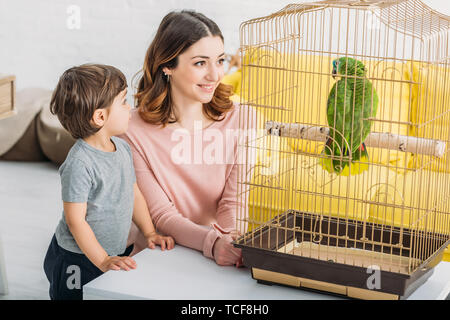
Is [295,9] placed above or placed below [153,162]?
above

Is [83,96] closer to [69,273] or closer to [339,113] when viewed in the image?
[69,273]

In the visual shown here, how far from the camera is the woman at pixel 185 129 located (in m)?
1.45

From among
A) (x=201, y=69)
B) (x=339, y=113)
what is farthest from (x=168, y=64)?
(x=339, y=113)

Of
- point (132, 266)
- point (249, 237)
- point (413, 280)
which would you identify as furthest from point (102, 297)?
point (413, 280)

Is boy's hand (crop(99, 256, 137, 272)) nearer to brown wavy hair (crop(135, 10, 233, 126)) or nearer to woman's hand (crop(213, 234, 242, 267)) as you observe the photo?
woman's hand (crop(213, 234, 242, 267))

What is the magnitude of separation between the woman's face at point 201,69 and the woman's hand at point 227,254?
1.30ft

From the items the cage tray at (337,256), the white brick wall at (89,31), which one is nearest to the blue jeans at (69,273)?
the cage tray at (337,256)

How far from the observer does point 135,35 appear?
11.2 ft

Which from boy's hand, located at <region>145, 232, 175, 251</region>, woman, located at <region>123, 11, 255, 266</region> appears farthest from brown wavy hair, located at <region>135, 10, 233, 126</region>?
boy's hand, located at <region>145, 232, 175, 251</region>

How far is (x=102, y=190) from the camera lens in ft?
4.31

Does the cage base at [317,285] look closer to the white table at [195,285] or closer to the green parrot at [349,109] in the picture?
the white table at [195,285]

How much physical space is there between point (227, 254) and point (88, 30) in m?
2.60
